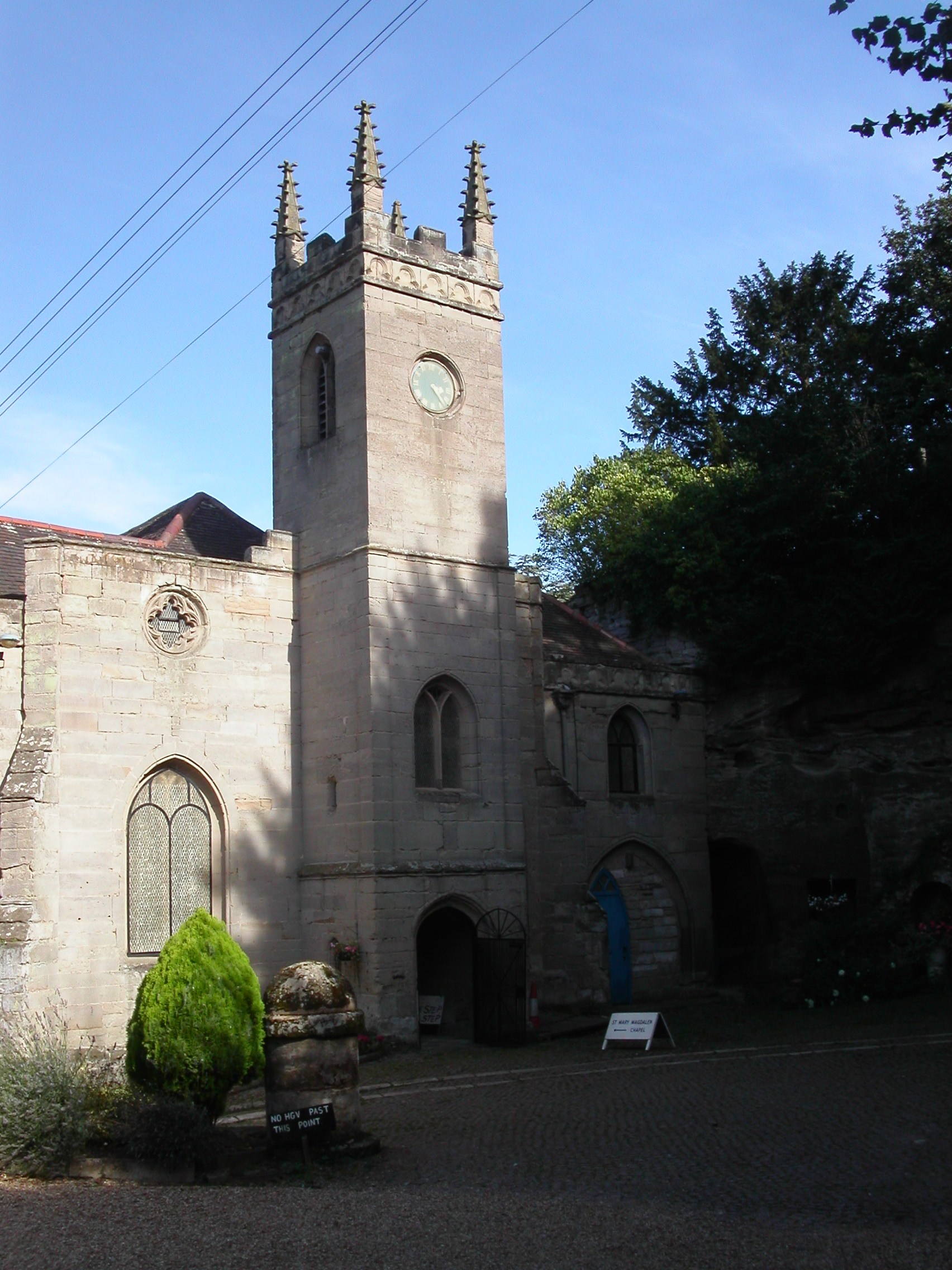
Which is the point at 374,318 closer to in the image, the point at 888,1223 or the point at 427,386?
the point at 427,386

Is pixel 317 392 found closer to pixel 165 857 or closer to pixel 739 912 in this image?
pixel 165 857

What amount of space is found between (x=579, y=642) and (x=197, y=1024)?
1528 cm

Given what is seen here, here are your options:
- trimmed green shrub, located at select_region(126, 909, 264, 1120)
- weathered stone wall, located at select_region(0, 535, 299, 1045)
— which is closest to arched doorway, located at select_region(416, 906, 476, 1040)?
weathered stone wall, located at select_region(0, 535, 299, 1045)

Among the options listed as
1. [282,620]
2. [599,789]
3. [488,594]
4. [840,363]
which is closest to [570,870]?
[599,789]

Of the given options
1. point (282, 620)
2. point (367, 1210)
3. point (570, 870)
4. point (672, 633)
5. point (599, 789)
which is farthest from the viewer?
point (672, 633)

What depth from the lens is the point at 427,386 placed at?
874 inches

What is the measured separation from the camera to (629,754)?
2634cm

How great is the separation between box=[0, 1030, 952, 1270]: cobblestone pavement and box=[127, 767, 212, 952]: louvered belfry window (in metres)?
5.58

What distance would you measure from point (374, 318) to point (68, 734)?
8.28 metres

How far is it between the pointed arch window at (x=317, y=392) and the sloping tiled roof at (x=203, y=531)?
216 cm

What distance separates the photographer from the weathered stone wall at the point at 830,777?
2495 cm

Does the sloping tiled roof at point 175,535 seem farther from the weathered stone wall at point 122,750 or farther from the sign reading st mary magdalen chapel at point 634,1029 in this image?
the sign reading st mary magdalen chapel at point 634,1029

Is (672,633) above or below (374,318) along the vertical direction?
below

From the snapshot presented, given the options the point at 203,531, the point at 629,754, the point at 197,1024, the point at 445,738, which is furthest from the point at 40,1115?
the point at 629,754
